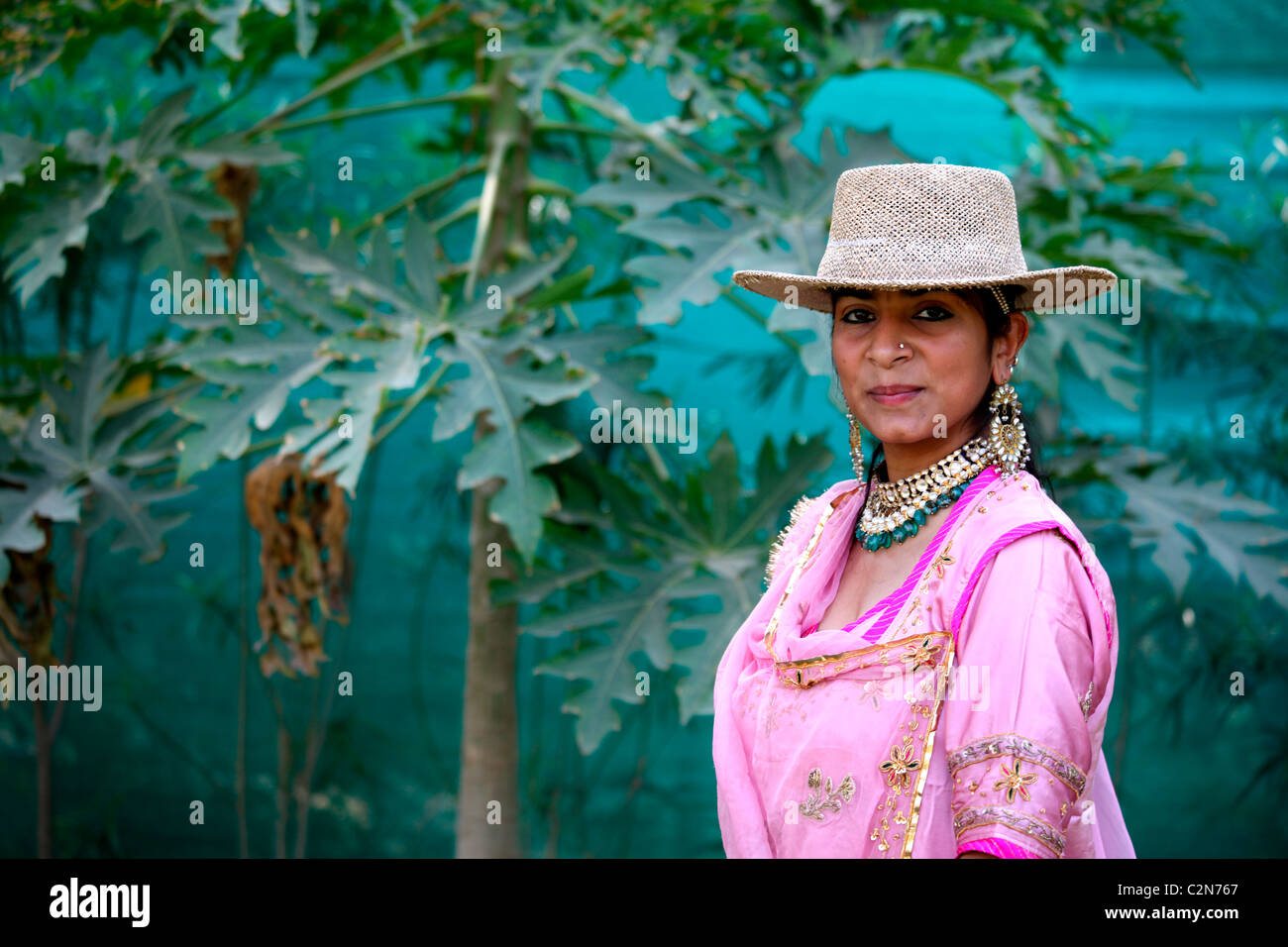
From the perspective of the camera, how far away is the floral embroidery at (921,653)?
753mm

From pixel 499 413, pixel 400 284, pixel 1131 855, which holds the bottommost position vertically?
pixel 1131 855

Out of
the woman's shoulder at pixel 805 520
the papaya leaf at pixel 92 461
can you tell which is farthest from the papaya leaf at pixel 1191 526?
the papaya leaf at pixel 92 461

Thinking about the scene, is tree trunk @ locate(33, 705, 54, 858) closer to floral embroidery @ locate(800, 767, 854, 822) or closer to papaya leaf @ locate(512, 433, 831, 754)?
papaya leaf @ locate(512, 433, 831, 754)

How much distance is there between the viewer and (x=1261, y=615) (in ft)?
9.23

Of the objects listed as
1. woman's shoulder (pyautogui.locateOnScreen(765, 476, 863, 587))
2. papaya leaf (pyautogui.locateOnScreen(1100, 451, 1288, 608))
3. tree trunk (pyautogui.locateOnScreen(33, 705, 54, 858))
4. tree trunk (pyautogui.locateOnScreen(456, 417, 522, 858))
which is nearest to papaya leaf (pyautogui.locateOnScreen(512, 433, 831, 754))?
tree trunk (pyautogui.locateOnScreen(456, 417, 522, 858))

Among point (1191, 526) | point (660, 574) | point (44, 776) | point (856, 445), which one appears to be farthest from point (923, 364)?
point (44, 776)

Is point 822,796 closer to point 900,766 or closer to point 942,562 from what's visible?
point 900,766

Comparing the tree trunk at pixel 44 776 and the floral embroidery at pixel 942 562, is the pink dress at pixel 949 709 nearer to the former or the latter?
the floral embroidery at pixel 942 562

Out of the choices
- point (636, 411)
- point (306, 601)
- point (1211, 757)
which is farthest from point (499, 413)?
point (1211, 757)

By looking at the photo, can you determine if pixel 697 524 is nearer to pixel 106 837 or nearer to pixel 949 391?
pixel 949 391

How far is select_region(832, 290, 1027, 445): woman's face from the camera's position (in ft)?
2.64

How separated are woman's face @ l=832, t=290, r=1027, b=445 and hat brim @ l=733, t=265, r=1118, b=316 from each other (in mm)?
18

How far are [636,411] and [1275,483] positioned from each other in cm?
190

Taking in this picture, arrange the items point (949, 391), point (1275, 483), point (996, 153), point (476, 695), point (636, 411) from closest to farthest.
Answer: point (949, 391) < point (636, 411) < point (476, 695) < point (1275, 483) < point (996, 153)
